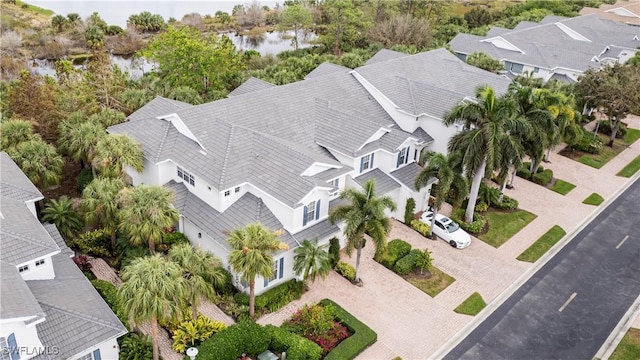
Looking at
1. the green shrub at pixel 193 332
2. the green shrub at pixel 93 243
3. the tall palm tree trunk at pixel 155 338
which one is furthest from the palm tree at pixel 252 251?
the green shrub at pixel 93 243

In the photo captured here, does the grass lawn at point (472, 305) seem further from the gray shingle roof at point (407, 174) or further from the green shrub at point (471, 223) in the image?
the gray shingle roof at point (407, 174)

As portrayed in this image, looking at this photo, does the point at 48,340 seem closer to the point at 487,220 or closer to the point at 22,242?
the point at 22,242

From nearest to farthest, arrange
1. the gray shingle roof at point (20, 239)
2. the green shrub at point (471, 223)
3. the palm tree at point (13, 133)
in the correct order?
the gray shingle roof at point (20, 239)
the palm tree at point (13, 133)
the green shrub at point (471, 223)

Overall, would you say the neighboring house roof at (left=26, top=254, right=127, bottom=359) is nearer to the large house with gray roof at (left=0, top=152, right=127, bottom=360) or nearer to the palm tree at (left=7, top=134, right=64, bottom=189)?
the large house with gray roof at (left=0, top=152, right=127, bottom=360)

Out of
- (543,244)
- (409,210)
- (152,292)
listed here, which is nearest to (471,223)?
(409,210)

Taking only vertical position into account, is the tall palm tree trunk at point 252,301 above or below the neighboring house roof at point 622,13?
below

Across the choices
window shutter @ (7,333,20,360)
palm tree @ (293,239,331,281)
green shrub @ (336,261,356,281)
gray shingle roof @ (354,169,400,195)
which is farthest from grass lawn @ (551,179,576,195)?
window shutter @ (7,333,20,360)
